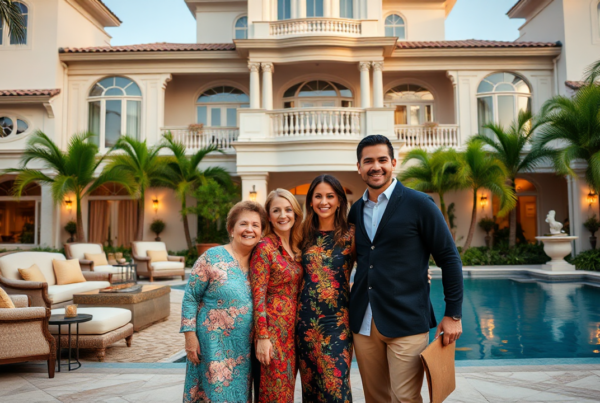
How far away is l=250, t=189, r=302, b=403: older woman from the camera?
8.43 ft

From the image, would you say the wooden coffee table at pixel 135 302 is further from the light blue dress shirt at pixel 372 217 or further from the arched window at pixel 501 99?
the arched window at pixel 501 99

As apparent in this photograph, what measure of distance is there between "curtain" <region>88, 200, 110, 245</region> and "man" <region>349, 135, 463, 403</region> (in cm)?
1609

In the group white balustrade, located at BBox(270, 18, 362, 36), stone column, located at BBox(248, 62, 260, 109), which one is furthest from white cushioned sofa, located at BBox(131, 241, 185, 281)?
white balustrade, located at BBox(270, 18, 362, 36)

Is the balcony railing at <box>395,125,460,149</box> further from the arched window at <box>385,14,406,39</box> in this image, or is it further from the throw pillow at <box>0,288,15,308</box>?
the throw pillow at <box>0,288,15,308</box>

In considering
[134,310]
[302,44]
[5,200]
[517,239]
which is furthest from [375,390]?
[5,200]

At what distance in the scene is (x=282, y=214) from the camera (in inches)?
108

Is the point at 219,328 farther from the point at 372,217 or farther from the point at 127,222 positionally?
the point at 127,222

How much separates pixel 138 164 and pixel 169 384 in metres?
11.1

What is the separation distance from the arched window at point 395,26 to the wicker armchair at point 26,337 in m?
17.6

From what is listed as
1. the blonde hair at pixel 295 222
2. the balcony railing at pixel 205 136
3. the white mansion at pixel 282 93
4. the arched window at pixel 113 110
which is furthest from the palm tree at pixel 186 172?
the blonde hair at pixel 295 222

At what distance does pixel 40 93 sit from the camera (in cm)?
1510

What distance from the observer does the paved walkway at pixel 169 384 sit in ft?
11.9

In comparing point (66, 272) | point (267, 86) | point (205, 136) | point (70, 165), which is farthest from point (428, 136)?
point (66, 272)

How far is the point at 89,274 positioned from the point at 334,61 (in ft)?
32.9
